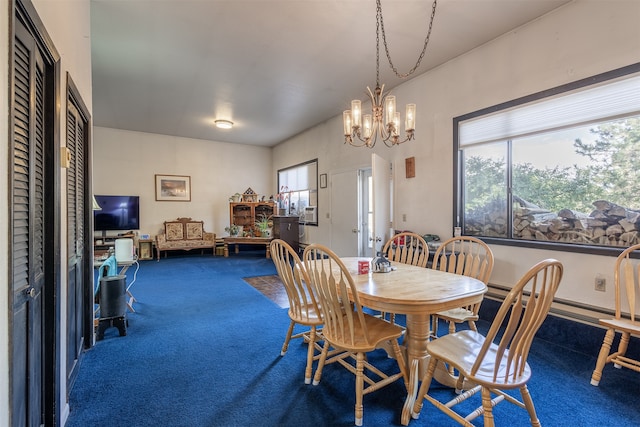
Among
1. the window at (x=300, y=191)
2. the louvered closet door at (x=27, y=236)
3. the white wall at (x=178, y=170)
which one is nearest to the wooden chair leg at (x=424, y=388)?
the louvered closet door at (x=27, y=236)

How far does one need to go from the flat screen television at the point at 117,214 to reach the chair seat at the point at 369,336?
666cm

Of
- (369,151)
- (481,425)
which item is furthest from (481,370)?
(369,151)

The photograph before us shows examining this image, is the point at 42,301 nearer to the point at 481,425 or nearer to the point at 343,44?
the point at 481,425

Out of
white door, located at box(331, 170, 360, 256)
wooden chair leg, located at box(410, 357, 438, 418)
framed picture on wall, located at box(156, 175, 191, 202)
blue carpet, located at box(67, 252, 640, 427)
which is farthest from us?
framed picture on wall, located at box(156, 175, 191, 202)

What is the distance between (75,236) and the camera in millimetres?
2211

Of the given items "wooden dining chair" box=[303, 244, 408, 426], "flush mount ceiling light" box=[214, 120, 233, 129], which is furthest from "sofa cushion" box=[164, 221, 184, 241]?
"wooden dining chair" box=[303, 244, 408, 426]

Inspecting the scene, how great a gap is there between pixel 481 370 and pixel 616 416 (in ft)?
3.54

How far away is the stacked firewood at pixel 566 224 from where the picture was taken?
92.0 inches

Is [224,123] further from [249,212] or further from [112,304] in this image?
[112,304]

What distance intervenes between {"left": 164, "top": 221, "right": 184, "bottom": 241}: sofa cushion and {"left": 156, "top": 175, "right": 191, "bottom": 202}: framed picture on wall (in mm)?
634

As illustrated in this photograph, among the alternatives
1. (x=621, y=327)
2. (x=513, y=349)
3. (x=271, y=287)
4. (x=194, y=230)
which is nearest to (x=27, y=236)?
(x=513, y=349)

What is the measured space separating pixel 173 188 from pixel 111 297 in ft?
16.9

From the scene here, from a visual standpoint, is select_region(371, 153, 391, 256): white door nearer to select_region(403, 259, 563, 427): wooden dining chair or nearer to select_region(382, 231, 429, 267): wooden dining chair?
select_region(382, 231, 429, 267): wooden dining chair

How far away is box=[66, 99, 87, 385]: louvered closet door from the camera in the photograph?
1955 mm
